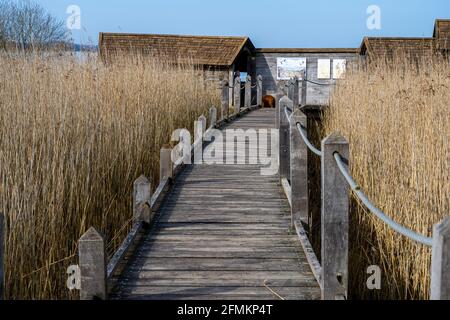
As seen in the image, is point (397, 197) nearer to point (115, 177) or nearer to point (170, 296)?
point (170, 296)

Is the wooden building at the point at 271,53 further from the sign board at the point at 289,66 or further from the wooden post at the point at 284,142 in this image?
the wooden post at the point at 284,142

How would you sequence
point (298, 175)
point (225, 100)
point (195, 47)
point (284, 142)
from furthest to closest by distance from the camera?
point (195, 47) < point (225, 100) < point (284, 142) < point (298, 175)

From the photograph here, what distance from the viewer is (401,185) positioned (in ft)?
16.4

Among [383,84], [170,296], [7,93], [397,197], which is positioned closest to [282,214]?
[397,197]

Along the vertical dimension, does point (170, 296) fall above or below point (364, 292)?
above

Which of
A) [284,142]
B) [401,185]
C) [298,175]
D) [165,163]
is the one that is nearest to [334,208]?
[401,185]

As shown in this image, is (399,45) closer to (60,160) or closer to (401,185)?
(401,185)

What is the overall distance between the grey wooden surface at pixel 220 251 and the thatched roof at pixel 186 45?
17.9 metres

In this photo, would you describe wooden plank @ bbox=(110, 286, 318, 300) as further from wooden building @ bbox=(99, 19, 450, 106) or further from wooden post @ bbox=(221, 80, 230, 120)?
wooden building @ bbox=(99, 19, 450, 106)

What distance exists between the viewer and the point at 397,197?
16.5 ft

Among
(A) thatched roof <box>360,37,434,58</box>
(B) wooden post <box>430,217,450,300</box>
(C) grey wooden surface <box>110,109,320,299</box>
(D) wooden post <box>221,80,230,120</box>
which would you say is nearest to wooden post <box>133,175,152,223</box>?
(C) grey wooden surface <box>110,109,320,299</box>

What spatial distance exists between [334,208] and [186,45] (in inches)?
890
